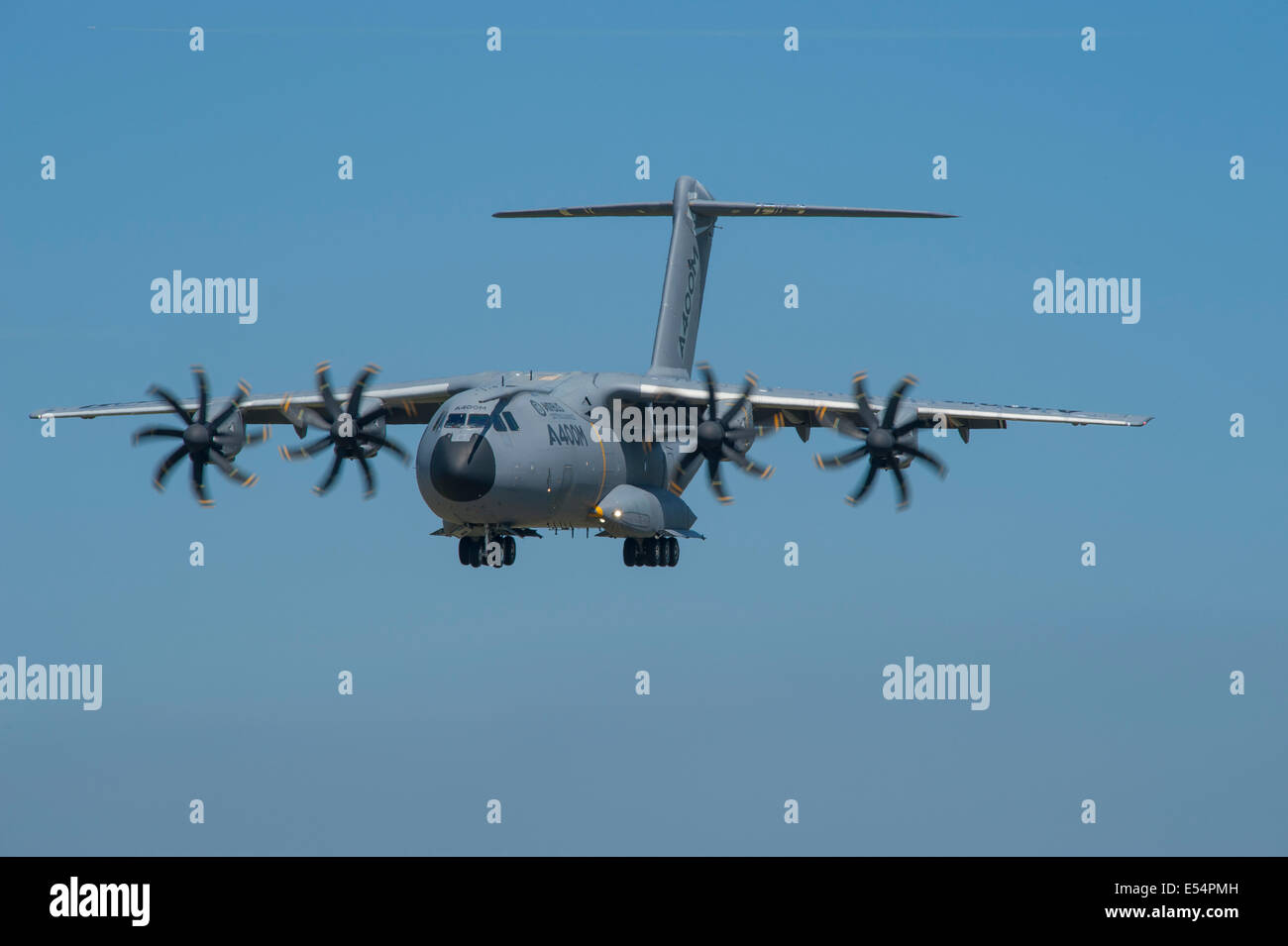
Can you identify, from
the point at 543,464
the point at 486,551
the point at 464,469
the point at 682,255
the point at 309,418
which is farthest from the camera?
the point at 682,255

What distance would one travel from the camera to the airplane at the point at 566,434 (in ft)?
104

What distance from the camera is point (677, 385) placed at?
35062 mm

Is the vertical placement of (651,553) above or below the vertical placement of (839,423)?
below

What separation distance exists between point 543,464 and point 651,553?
503 centimetres

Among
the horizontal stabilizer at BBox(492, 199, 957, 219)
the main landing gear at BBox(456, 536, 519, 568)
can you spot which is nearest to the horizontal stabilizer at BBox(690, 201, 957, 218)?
the horizontal stabilizer at BBox(492, 199, 957, 219)

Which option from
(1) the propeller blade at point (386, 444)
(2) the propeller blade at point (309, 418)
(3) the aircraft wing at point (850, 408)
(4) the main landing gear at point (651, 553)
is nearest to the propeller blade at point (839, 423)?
(3) the aircraft wing at point (850, 408)

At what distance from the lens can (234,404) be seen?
3572 centimetres

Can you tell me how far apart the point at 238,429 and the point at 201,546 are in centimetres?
325

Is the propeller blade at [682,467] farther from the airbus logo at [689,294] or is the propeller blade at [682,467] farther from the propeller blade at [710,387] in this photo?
the airbus logo at [689,294]

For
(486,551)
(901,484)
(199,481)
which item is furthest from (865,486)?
(199,481)

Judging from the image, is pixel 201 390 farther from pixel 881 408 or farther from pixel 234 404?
pixel 881 408
